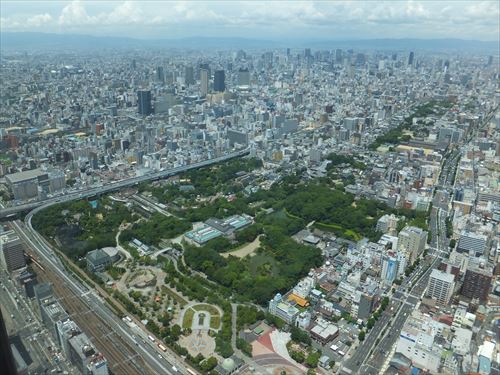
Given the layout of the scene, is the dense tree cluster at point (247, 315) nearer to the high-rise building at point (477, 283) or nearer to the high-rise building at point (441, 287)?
the high-rise building at point (441, 287)

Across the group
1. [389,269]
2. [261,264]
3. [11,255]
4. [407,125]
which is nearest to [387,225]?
[389,269]

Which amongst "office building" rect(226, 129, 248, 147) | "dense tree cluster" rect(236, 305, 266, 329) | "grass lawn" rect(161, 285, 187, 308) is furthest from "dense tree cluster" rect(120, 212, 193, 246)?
"office building" rect(226, 129, 248, 147)

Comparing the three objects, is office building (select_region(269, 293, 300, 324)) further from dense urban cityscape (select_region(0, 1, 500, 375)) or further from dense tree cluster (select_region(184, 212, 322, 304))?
dense tree cluster (select_region(184, 212, 322, 304))

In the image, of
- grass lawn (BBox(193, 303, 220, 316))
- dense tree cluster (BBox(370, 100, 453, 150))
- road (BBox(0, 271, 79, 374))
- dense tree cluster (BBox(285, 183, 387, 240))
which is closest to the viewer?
road (BBox(0, 271, 79, 374))

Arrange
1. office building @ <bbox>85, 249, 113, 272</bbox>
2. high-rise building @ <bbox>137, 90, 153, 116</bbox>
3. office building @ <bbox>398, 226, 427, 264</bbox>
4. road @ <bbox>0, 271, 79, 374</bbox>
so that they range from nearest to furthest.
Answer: road @ <bbox>0, 271, 79, 374</bbox> → office building @ <bbox>85, 249, 113, 272</bbox> → office building @ <bbox>398, 226, 427, 264</bbox> → high-rise building @ <bbox>137, 90, 153, 116</bbox>

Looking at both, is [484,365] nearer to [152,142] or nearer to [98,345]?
[98,345]

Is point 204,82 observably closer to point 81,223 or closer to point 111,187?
point 111,187
